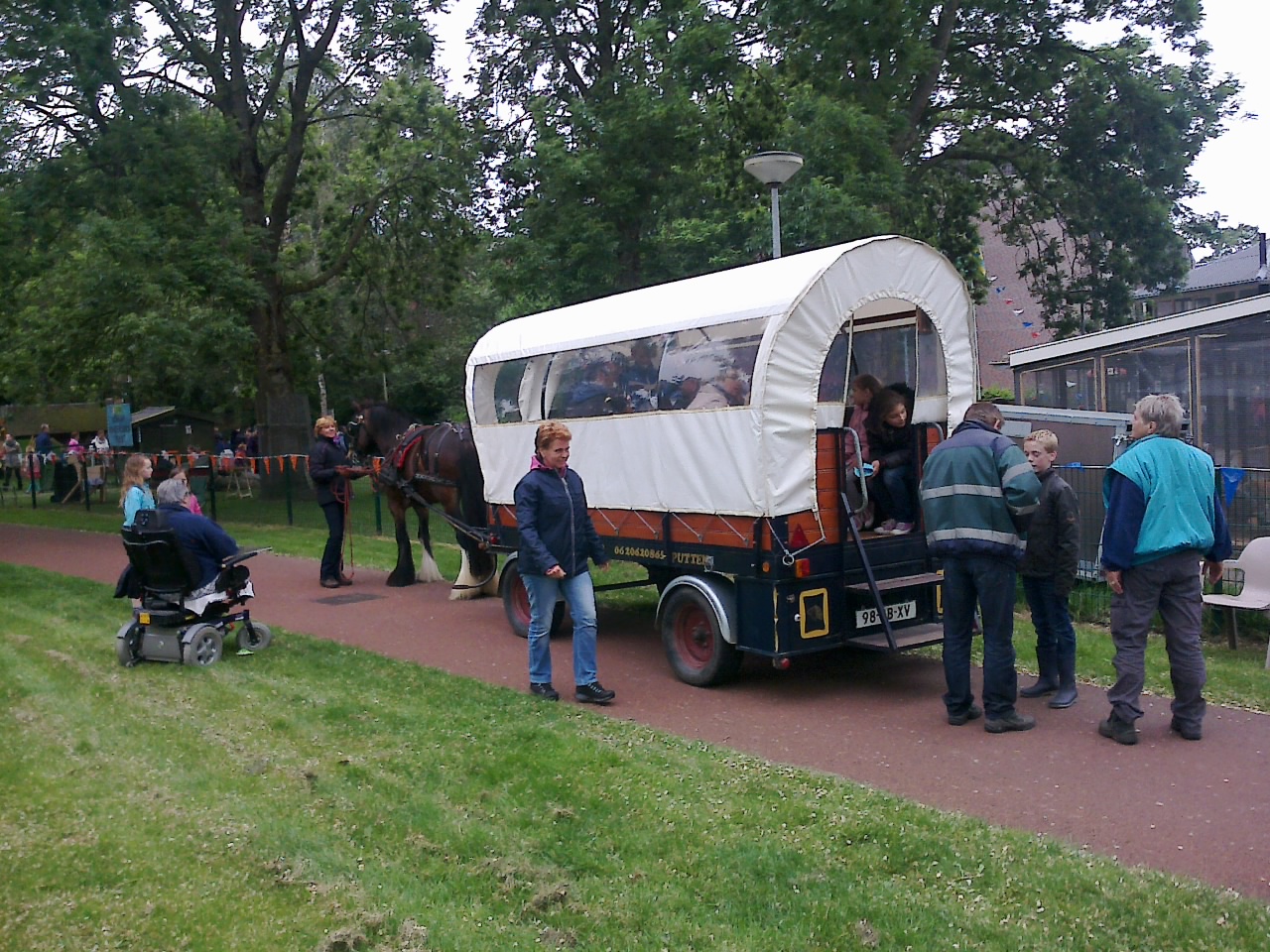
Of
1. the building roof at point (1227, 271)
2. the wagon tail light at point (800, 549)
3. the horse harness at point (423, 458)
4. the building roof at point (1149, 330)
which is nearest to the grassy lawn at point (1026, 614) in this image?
the horse harness at point (423, 458)

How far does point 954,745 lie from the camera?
647 cm

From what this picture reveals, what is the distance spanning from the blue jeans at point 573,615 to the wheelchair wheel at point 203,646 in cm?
289

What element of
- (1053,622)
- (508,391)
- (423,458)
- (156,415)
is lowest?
(1053,622)

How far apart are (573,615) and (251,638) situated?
11.2 ft

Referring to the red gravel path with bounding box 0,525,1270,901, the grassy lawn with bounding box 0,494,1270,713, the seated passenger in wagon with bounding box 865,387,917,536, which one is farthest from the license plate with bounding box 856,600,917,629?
the grassy lawn with bounding box 0,494,1270,713

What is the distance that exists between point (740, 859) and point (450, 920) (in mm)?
1209

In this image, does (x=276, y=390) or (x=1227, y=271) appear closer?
(x=276, y=390)

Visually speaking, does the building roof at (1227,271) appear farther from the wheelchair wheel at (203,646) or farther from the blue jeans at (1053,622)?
the wheelchair wheel at (203,646)

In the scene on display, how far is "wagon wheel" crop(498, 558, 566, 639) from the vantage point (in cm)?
1003

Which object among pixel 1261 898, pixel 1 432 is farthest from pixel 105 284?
pixel 1 432

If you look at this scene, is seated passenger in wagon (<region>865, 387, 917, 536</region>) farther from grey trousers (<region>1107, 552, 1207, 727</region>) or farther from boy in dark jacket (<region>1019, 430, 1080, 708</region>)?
grey trousers (<region>1107, 552, 1207, 727</region>)

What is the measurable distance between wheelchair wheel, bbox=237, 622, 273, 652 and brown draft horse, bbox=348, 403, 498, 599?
7.99 feet

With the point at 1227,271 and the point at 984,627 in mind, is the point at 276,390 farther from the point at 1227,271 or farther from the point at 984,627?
the point at 1227,271

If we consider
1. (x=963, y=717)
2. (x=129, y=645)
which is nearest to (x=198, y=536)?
(x=129, y=645)
